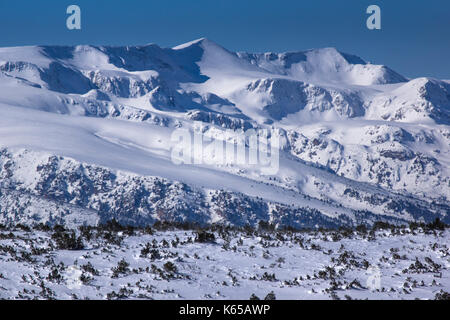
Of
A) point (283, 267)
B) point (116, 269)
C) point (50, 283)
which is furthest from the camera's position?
point (283, 267)

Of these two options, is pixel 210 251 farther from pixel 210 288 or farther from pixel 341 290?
pixel 341 290

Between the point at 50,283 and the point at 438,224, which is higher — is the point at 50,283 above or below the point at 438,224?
below

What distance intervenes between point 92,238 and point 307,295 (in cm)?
1538

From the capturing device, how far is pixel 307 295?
3017 centimetres

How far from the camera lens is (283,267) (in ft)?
115

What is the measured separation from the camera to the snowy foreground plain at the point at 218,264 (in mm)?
30125

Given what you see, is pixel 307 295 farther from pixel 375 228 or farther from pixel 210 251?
pixel 375 228

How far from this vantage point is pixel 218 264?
34875mm

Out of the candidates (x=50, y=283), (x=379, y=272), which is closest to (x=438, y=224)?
(x=379, y=272)

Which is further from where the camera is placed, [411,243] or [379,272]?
[411,243]

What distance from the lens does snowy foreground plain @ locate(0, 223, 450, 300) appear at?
3012 cm

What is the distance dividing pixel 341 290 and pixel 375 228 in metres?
16.5
